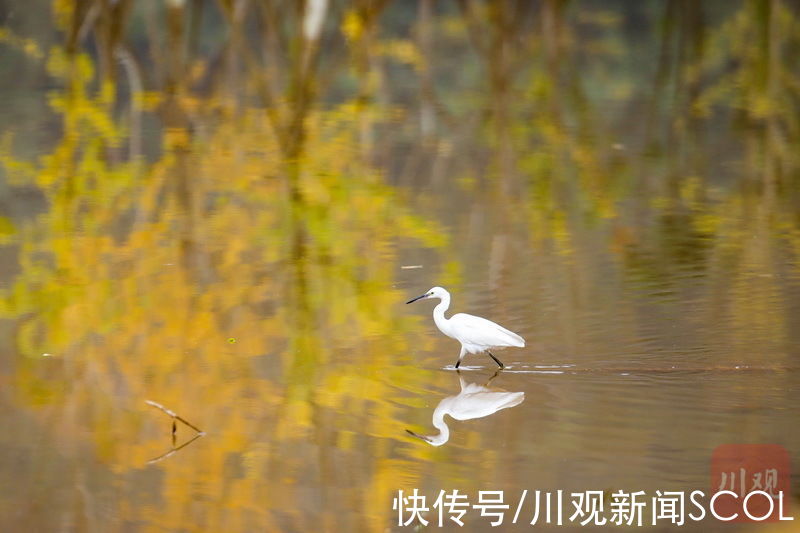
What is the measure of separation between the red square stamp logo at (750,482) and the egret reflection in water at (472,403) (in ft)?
2.87

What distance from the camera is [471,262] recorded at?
24.3 feet

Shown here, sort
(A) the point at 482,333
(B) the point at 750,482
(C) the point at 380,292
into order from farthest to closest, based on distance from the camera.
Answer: (C) the point at 380,292 → (A) the point at 482,333 → (B) the point at 750,482

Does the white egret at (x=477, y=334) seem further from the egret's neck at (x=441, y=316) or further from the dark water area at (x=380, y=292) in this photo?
the dark water area at (x=380, y=292)

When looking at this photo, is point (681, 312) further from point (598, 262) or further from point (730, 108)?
point (730, 108)

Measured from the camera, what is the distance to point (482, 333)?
5.48 m

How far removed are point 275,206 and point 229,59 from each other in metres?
8.32

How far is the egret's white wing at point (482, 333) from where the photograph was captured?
5.47 m

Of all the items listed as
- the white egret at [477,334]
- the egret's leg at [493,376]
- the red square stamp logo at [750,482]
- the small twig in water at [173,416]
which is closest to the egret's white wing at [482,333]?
the white egret at [477,334]

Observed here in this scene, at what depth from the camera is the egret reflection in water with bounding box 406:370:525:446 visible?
4.97 m

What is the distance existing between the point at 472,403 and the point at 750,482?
119 centimetres

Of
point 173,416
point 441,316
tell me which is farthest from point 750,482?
point 173,416

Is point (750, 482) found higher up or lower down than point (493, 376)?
lower down

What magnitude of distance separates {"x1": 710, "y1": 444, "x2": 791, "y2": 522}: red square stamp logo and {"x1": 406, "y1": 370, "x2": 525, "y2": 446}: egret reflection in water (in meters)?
0.88

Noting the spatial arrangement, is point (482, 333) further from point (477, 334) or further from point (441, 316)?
point (441, 316)
